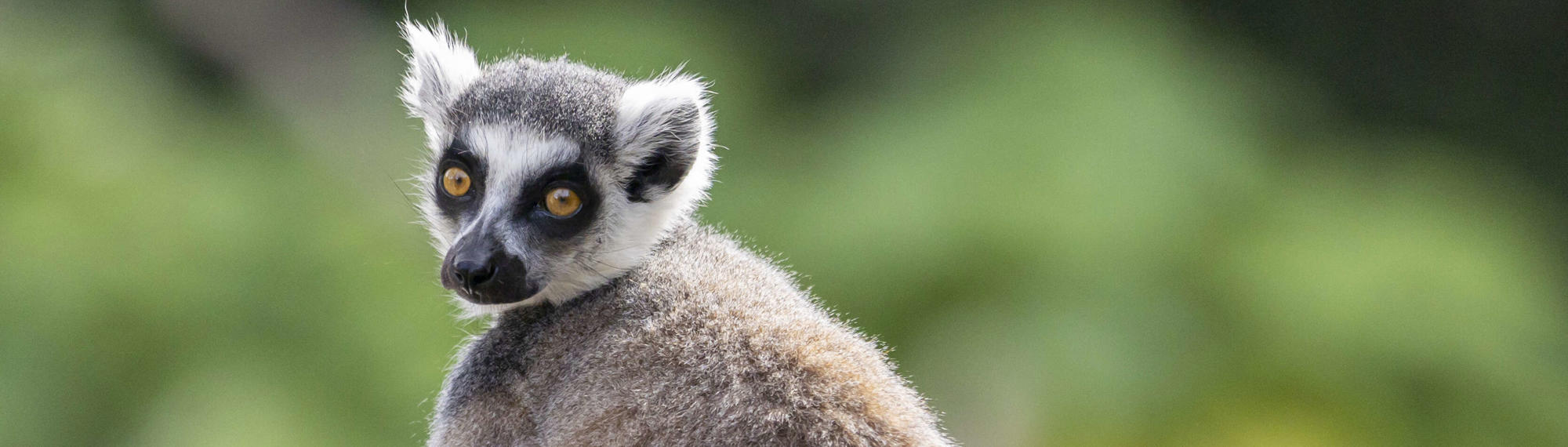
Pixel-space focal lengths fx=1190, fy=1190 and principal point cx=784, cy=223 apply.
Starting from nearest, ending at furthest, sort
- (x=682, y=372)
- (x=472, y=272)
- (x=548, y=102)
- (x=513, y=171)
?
(x=682, y=372), (x=472, y=272), (x=513, y=171), (x=548, y=102)

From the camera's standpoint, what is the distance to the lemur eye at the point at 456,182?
261cm

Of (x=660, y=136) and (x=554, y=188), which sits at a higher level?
(x=660, y=136)

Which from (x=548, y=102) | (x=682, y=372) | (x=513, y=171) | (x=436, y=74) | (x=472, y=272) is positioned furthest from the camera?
(x=436, y=74)

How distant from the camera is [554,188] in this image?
2.54 meters

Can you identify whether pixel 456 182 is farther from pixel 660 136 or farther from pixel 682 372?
A: pixel 682 372

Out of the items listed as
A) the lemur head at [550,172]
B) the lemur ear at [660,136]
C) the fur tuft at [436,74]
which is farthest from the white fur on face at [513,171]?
the fur tuft at [436,74]

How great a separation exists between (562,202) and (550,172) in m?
0.08

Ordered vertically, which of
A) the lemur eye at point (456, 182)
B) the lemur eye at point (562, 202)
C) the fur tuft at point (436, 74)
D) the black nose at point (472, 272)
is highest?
the fur tuft at point (436, 74)

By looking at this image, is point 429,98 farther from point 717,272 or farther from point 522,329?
point 717,272

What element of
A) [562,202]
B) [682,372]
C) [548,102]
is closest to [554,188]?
[562,202]

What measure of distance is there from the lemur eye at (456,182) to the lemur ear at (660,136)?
335 mm

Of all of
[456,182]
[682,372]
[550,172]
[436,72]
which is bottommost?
[682,372]

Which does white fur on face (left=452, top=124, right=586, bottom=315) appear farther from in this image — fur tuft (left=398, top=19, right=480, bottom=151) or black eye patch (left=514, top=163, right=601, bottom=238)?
fur tuft (left=398, top=19, right=480, bottom=151)

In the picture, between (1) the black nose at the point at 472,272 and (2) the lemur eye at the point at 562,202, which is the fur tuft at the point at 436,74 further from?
→ (1) the black nose at the point at 472,272
